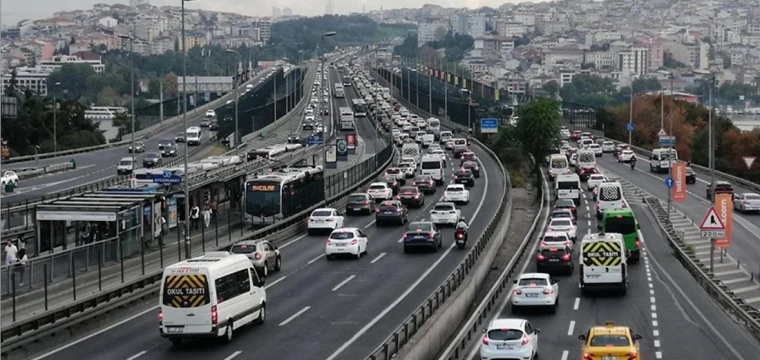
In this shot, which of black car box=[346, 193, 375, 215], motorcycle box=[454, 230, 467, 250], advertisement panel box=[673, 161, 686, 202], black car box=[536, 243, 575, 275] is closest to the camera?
black car box=[536, 243, 575, 275]

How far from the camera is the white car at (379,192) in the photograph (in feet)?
213

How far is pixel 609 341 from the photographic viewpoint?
24.3 m

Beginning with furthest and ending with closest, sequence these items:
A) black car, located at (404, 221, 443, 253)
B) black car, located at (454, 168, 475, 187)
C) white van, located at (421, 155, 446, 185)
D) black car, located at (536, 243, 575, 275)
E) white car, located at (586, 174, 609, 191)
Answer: black car, located at (454, 168, 475, 187), white van, located at (421, 155, 446, 185), white car, located at (586, 174, 609, 191), black car, located at (404, 221, 443, 253), black car, located at (536, 243, 575, 275)

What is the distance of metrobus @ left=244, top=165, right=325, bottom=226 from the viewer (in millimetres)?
50781

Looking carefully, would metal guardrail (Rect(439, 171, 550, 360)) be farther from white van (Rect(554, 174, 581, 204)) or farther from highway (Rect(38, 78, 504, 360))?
white van (Rect(554, 174, 581, 204))

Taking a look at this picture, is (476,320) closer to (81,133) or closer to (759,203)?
(759,203)

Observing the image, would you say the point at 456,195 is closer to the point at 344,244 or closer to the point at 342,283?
the point at 344,244

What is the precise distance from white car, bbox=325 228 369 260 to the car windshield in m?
20.2

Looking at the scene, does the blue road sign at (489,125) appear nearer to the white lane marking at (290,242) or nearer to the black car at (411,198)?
the black car at (411,198)

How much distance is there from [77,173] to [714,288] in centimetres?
5205

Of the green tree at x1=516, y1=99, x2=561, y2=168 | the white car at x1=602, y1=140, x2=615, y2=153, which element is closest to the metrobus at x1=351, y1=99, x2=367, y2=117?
the white car at x1=602, y1=140, x2=615, y2=153

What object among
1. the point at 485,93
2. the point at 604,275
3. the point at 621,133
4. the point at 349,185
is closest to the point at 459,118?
the point at 621,133

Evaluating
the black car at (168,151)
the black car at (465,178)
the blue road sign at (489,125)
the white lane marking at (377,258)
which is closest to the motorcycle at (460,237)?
the white lane marking at (377,258)

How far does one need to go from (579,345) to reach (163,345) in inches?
370
